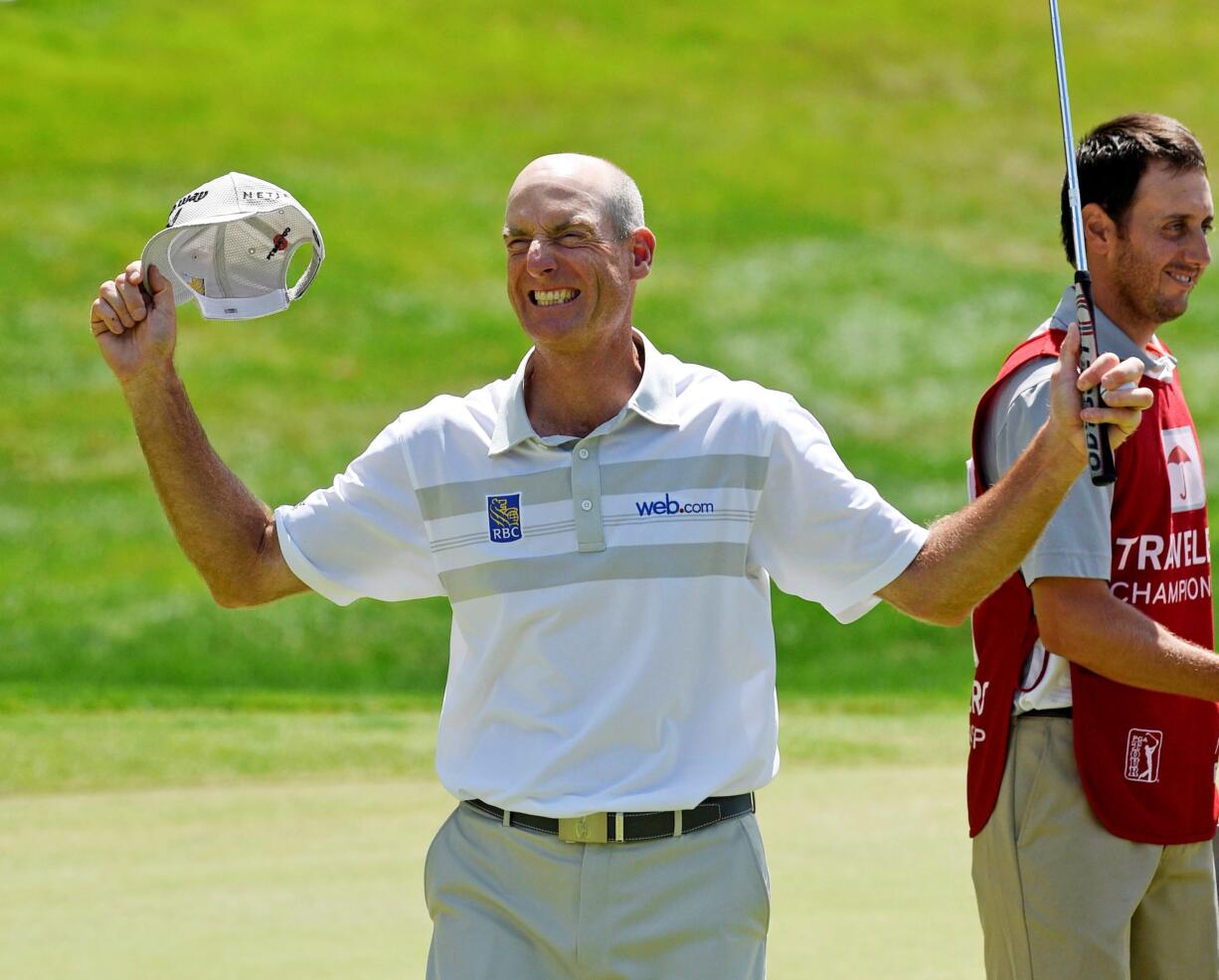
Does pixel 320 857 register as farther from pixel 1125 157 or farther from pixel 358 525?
pixel 1125 157

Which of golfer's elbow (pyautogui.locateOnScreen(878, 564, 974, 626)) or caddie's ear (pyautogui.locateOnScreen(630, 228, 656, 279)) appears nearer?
golfer's elbow (pyautogui.locateOnScreen(878, 564, 974, 626))

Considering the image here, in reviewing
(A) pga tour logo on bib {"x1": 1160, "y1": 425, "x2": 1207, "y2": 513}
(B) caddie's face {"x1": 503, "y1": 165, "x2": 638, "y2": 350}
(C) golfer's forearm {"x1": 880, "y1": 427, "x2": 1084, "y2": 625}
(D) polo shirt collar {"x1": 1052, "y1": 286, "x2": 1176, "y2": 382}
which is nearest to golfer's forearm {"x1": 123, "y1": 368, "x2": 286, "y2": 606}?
(B) caddie's face {"x1": 503, "y1": 165, "x2": 638, "y2": 350}

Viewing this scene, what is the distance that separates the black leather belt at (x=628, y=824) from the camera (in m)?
2.98

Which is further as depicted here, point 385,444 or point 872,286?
point 872,286

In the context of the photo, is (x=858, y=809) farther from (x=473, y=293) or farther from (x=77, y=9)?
(x=77, y=9)

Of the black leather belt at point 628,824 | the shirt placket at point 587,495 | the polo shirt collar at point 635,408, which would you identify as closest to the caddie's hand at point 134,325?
the polo shirt collar at point 635,408

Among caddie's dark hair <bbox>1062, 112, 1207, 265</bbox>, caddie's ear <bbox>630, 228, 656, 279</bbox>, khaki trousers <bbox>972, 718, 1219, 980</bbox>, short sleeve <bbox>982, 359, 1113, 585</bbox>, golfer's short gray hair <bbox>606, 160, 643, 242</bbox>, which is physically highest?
caddie's dark hair <bbox>1062, 112, 1207, 265</bbox>

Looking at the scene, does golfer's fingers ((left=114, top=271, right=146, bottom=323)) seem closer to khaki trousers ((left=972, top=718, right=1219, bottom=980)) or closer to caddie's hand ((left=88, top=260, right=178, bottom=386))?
caddie's hand ((left=88, top=260, right=178, bottom=386))

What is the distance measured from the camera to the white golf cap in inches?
126

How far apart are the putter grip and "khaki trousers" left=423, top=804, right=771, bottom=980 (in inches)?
29.9

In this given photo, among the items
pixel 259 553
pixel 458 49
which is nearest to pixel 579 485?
pixel 259 553

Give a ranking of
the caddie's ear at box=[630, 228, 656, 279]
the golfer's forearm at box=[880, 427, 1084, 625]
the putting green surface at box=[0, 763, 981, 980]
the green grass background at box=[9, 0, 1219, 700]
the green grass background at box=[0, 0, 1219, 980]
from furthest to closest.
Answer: the green grass background at box=[9, 0, 1219, 700] → the green grass background at box=[0, 0, 1219, 980] → the putting green surface at box=[0, 763, 981, 980] → the caddie's ear at box=[630, 228, 656, 279] → the golfer's forearm at box=[880, 427, 1084, 625]

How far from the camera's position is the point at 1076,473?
9.39 feet

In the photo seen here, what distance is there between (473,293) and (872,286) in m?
3.65
